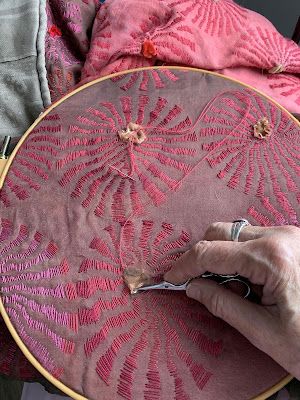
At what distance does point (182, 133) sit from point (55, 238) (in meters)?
0.22

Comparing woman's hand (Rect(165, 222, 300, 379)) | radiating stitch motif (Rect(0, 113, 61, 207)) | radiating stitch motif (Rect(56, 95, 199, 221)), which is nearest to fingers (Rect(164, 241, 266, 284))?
woman's hand (Rect(165, 222, 300, 379))

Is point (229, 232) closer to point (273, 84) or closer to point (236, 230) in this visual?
point (236, 230)

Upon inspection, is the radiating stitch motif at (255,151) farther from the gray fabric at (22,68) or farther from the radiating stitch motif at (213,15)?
the gray fabric at (22,68)

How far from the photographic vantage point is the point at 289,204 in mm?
639

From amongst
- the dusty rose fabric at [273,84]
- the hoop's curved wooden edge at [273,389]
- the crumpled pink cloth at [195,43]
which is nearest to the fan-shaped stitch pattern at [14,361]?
the hoop's curved wooden edge at [273,389]

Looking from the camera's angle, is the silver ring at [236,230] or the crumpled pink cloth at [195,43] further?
the crumpled pink cloth at [195,43]

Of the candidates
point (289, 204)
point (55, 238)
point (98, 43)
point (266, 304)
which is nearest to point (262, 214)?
point (289, 204)

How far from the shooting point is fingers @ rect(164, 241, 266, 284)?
484 millimetres

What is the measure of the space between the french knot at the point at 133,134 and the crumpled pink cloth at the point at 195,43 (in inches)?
6.2

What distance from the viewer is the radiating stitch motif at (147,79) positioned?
710mm

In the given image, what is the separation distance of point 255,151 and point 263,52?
0.22 m

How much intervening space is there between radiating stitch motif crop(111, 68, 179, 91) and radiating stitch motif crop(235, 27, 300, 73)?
14cm

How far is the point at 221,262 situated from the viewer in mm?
505

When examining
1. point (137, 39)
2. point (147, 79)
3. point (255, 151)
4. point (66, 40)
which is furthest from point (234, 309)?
point (66, 40)
